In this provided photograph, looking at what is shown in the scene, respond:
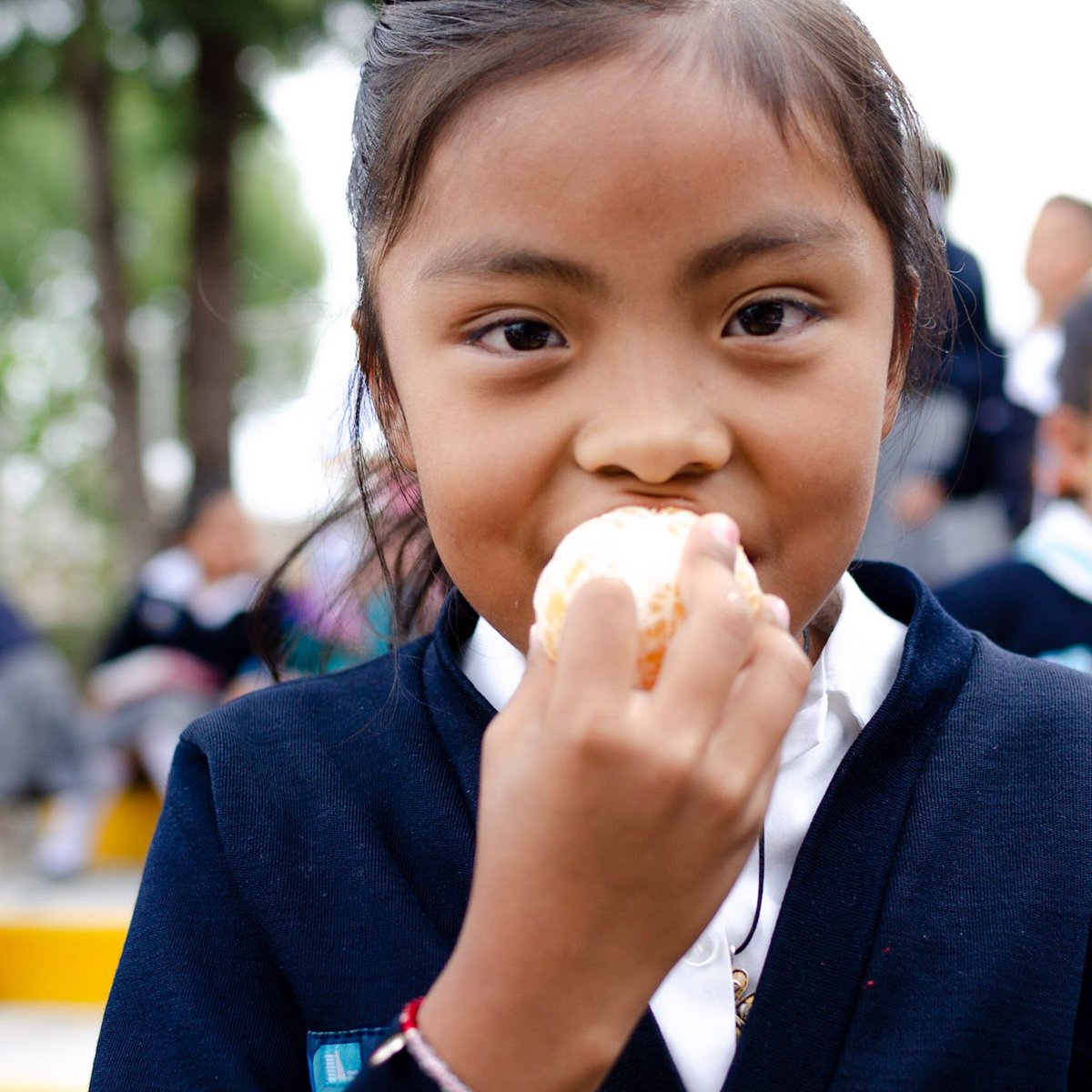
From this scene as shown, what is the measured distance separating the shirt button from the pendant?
3 cm

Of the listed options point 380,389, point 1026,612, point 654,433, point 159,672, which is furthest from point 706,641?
point 159,672

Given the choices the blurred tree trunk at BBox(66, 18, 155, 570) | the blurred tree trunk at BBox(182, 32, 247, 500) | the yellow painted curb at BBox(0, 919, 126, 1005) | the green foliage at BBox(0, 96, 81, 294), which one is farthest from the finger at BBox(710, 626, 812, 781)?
the green foliage at BBox(0, 96, 81, 294)

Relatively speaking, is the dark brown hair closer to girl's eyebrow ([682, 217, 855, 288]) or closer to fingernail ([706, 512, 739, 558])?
girl's eyebrow ([682, 217, 855, 288])

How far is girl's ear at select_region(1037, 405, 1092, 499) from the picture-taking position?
3359 mm

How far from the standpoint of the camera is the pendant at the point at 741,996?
139 centimetres

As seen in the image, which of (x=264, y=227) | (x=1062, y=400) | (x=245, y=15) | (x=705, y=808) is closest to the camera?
(x=705, y=808)

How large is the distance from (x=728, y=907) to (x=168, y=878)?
65cm

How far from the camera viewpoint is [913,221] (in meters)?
1.65

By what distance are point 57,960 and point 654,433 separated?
474 centimetres

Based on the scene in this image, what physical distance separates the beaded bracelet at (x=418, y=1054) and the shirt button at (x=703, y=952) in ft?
1.23

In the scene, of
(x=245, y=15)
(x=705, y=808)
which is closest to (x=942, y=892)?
(x=705, y=808)

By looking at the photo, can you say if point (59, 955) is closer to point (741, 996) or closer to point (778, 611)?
point (741, 996)

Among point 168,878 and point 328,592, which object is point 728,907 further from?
point 328,592

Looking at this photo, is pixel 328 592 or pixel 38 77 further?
pixel 38 77
